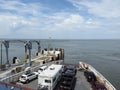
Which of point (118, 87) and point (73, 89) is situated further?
point (118, 87)

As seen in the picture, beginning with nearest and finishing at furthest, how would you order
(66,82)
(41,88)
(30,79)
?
1. (41,88)
2. (66,82)
3. (30,79)

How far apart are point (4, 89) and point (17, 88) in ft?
7.01

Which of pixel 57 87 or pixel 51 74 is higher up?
pixel 51 74

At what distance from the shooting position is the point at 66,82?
23219 millimetres

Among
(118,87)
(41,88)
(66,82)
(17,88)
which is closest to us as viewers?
(17,88)

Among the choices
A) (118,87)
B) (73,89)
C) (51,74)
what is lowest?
(118,87)

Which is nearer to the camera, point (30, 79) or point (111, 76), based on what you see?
point (30, 79)

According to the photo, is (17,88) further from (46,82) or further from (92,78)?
(92,78)

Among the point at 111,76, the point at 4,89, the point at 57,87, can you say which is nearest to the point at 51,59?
the point at 111,76

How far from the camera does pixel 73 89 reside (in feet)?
76.5

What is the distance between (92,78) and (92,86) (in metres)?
3.53

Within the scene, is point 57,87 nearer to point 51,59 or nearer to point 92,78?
point 92,78

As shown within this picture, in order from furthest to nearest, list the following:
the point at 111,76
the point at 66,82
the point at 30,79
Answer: the point at 111,76, the point at 30,79, the point at 66,82

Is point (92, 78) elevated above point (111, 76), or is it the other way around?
point (92, 78)
